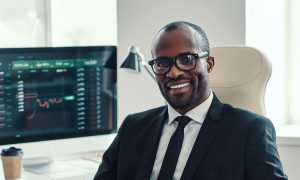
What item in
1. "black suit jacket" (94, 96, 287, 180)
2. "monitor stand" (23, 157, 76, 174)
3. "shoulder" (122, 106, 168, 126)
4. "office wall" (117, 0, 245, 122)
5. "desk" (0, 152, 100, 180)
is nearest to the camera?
"black suit jacket" (94, 96, 287, 180)

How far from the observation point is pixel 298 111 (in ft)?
10.4

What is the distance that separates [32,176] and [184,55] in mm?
796

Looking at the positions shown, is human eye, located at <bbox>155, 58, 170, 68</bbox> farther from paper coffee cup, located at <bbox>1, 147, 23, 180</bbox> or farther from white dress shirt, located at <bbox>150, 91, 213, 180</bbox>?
paper coffee cup, located at <bbox>1, 147, 23, 180</bbox>

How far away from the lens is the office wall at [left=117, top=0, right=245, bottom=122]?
2863mm

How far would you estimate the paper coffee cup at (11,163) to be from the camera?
2.04m

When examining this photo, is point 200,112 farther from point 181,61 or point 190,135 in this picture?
point 181,61

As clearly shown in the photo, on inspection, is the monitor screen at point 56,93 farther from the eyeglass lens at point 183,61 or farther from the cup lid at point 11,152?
the eyeglass lens at point 183,61

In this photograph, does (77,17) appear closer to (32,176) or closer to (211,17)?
(211,17)

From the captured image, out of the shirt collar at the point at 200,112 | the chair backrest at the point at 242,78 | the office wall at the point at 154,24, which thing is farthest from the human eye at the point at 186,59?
the office wall at the point at 154,24

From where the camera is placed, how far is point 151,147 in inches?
70.1

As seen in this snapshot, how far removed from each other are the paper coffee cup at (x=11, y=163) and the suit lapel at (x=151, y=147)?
1.75ft

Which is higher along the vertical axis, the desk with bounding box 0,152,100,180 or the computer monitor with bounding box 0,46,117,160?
the computer monitor with bounding box 0,46,117,160

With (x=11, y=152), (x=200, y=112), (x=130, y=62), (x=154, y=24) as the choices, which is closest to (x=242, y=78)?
(x=200, y=112)

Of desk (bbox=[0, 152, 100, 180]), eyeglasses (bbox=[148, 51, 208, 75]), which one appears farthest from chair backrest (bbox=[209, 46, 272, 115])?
desk (bbox=[0, 152, 100, 180])
